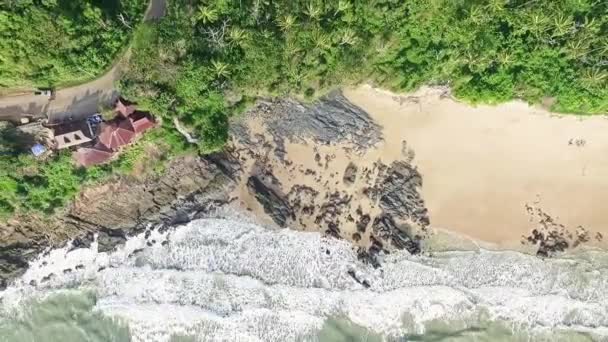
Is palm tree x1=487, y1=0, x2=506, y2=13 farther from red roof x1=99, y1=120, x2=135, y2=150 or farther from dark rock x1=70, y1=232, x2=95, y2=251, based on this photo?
dark rock x1=70, y1=232, x2=95, y2=251

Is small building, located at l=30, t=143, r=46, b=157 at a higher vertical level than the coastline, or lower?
lower

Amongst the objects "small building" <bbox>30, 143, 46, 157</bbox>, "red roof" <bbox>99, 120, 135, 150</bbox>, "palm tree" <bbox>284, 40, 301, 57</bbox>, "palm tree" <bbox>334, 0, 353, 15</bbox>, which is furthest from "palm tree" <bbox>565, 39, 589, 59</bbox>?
"small building" <bbox>30, 143, 46, 157</bbox>

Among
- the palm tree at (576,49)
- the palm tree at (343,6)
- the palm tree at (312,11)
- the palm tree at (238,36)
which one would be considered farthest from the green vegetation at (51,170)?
the palm tree at (576,49)

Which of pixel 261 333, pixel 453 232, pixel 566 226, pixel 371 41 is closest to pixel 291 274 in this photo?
pixel 261 333

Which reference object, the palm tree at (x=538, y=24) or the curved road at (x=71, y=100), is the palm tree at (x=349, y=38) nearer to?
the palm tree at (x=538, y=24)

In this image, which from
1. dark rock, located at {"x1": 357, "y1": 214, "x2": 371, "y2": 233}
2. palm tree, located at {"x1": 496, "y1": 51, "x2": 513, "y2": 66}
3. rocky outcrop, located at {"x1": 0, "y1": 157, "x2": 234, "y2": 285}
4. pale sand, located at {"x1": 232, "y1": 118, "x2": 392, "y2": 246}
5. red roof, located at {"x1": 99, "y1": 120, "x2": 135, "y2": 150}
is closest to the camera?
red roof, located at {"x1": 99, "y1": 120, "x2": 135, "y2": 150}

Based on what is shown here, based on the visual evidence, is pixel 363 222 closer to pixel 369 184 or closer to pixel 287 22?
pixel 369 184

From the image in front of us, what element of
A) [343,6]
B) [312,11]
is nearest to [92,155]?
[312,11]
